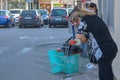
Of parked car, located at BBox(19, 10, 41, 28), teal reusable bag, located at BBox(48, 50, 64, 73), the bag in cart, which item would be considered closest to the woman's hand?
the bag in cart

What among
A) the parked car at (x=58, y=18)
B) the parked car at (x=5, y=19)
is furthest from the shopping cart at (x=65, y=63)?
the parked car at (x=5, y=19)

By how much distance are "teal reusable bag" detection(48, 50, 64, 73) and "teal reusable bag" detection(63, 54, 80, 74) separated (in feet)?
0.23

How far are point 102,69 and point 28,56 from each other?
959cm

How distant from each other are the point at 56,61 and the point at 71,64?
0.21 m

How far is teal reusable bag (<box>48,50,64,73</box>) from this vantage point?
18.3ft

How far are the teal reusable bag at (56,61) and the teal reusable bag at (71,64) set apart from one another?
0.07 metres

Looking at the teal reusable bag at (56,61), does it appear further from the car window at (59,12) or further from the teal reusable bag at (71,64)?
the car window at (59,12)

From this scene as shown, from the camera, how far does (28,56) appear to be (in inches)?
611

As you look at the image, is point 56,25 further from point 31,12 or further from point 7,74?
point 7,74

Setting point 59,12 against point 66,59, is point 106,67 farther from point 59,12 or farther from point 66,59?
point 59,12

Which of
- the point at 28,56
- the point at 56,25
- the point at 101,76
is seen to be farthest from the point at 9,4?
the point at 101,76

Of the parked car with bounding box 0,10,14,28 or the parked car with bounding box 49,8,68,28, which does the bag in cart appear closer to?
the parked car with bounding box 49,8,68,28

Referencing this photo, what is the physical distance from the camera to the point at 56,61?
5.65m

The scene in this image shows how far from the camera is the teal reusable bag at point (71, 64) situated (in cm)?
548
